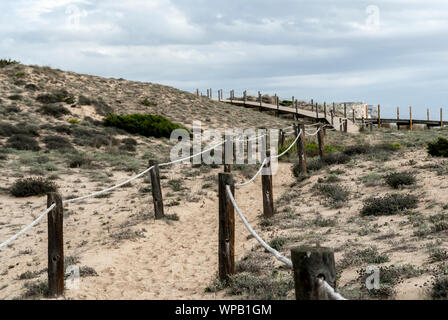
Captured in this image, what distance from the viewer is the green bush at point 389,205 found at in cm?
807

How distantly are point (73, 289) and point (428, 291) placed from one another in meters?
4.48

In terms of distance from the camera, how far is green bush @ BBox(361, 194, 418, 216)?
26.5 ft

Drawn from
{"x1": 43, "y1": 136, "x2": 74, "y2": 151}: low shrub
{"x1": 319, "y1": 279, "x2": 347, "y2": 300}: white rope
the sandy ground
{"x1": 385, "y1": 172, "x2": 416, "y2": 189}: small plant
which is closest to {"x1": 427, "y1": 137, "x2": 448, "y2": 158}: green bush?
{"x1": 385, "y1": 172, "x2": 416, "y2": 189}: small plant

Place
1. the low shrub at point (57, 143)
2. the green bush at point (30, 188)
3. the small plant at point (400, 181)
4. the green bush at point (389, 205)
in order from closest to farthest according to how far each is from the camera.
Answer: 1. the green bush at point (389, 205)
2. the small plant at point (400, 181)
3. the green bush at point (30, 188)
4. the low shrub at point (57, 143)

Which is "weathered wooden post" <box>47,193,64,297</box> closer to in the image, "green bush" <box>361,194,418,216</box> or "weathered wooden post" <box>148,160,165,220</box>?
"weathered wooden post" <box>148,160,165,220</box>

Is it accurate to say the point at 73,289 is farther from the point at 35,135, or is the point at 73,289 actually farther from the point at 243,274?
the point at 35,135

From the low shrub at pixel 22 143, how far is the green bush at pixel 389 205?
15.5 metres

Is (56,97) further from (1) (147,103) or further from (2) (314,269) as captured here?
(2) (314,269)

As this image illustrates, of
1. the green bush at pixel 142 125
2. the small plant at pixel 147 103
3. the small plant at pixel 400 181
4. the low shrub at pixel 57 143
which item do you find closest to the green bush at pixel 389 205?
the small plant at pixel 400 181

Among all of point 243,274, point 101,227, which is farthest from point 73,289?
point 101,227

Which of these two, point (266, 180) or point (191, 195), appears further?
point (191, 195)

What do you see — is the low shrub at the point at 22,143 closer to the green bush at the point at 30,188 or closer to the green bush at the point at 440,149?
the green bush at the point at 30,188

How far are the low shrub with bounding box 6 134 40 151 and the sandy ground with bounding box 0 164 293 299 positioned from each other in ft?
25.2

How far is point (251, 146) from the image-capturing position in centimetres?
2227
